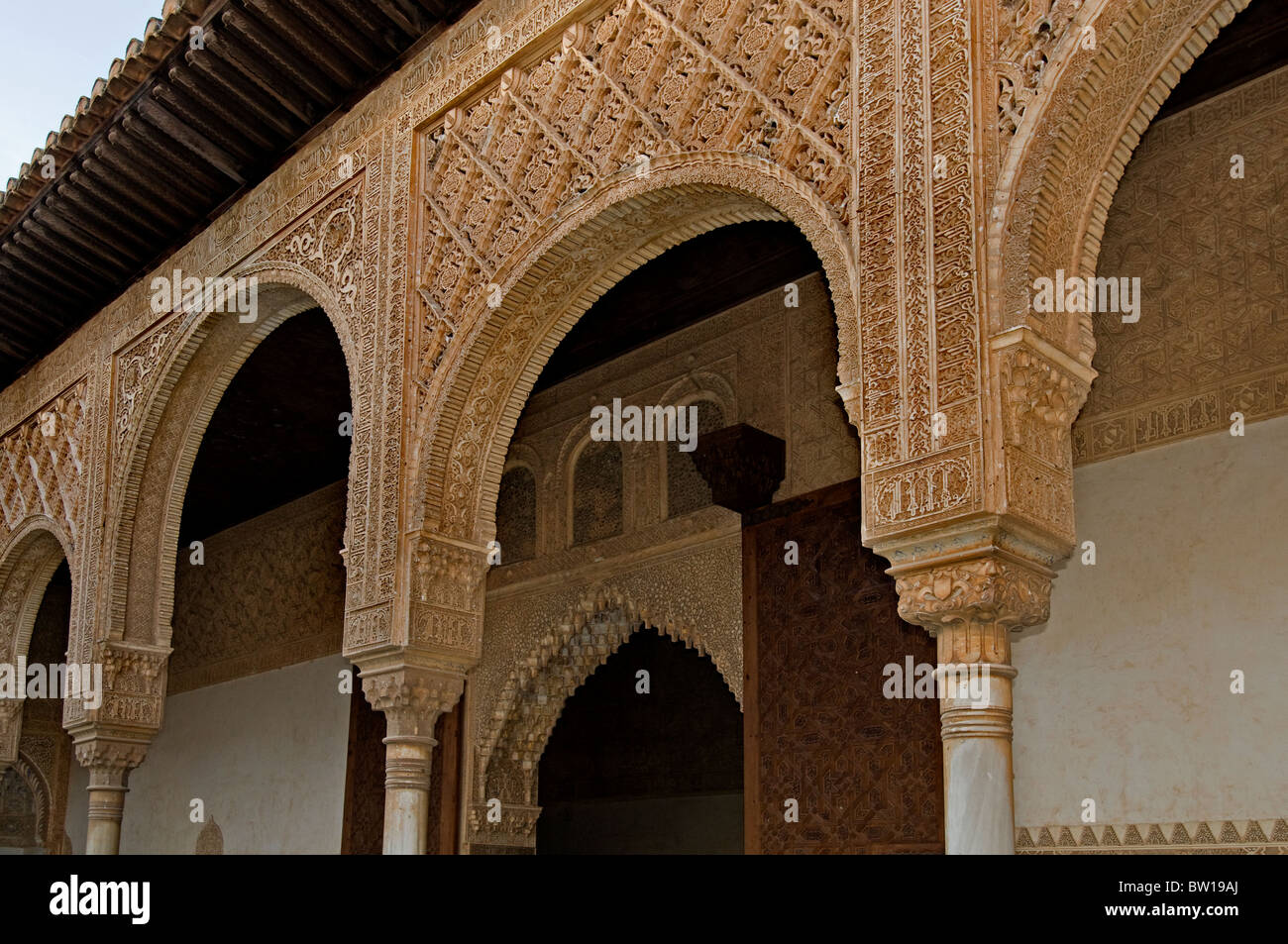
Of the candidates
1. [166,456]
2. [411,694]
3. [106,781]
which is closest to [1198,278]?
[411,694]

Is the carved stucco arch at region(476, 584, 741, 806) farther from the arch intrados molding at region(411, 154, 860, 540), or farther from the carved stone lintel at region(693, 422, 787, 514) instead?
the arch intrados molding at region(411, 154, 860, 540)

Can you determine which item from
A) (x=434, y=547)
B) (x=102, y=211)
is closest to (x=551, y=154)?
(x=434, y=547)

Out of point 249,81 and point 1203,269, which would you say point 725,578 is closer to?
point 1203,269

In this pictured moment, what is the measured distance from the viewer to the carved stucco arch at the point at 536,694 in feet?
26.9

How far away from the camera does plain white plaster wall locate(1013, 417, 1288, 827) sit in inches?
203

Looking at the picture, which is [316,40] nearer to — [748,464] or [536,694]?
[748,464]

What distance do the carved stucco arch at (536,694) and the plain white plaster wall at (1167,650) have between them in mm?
2852

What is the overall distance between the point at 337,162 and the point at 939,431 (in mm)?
4032

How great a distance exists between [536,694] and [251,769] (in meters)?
3.90

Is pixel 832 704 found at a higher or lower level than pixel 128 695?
lower

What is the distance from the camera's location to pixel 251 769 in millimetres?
11273

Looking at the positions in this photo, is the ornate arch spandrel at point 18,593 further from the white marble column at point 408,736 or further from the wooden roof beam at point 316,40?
the white marble column at point 408,736

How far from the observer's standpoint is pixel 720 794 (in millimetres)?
10383

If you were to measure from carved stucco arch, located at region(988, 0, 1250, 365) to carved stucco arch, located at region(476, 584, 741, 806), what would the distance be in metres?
4.53
